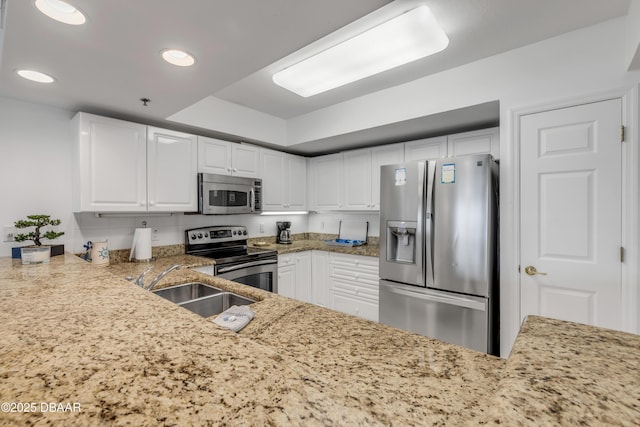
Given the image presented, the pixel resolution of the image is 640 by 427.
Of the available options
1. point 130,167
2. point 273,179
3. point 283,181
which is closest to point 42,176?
point 130,167

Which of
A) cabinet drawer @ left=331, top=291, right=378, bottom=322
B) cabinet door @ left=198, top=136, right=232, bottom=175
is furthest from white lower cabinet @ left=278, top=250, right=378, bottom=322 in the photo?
cabinet door @ left=198, top=136, right=232, bottom=175

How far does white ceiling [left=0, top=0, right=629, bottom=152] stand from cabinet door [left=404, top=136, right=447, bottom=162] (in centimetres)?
78

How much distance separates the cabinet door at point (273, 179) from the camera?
362cm

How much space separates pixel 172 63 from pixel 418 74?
6.16 ft

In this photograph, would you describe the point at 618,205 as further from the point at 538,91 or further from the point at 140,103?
the point at 140,103

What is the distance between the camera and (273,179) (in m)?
3.73

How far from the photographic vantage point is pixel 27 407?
435 mm

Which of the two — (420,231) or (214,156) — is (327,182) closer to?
(214,156)

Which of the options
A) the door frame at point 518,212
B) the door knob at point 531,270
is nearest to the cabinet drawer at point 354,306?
the door frame at point 518,212

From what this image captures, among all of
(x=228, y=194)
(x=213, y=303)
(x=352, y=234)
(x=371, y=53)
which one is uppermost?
(x=371, y=53)

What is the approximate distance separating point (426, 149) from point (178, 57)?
2423mm

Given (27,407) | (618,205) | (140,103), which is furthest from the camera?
(140,103)

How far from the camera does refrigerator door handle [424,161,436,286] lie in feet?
7.92

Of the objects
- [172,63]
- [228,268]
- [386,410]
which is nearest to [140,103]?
[172,63]
